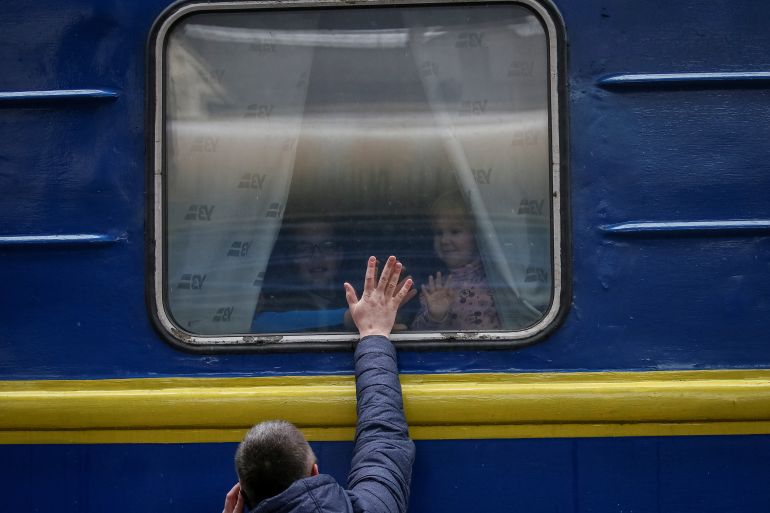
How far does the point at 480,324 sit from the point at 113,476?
1.01 m

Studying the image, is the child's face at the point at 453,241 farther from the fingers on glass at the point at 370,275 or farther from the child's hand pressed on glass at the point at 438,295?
the fingers on glass at the point at 370,275

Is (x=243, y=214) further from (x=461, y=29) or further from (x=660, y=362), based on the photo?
(x=660, y=362)

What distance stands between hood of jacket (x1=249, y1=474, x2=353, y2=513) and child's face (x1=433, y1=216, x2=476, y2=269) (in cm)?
71

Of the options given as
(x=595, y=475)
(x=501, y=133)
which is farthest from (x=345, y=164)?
(x=595, y=475)

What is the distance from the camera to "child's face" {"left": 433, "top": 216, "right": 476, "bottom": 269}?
2.28m

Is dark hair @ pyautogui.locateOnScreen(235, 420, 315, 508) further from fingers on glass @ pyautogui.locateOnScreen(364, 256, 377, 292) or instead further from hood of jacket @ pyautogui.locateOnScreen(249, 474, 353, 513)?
fingers on glass @ pyautogui.locateOnScreen(364, 256, 377, 292)

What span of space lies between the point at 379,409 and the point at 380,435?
6cm

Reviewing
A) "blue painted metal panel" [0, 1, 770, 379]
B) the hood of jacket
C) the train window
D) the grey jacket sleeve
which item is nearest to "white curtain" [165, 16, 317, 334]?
the train window

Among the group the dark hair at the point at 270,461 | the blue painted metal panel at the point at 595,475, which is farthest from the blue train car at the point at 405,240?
the dark hair at the point at 270,461

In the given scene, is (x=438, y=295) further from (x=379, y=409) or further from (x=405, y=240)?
(x=379, y=409)

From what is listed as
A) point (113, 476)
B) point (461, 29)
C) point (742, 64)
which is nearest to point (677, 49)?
point (742, 64)

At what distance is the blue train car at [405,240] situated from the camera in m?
2.17

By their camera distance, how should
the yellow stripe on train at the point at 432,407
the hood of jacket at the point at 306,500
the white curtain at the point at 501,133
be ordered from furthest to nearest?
the white curtain at the point at 501,133 → the yellow stripe on train at the point at 432,407 → the hood of jacket at the point at 306,500

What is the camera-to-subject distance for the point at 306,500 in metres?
1.80
